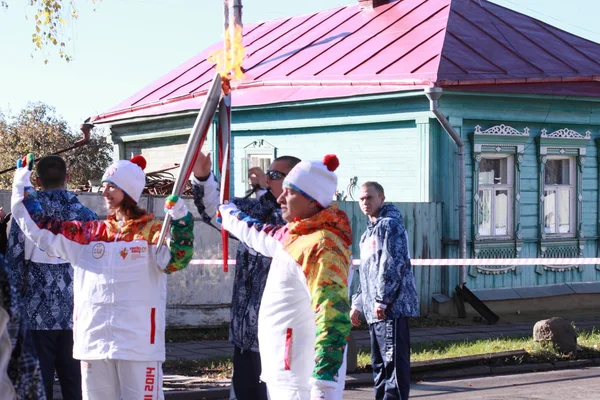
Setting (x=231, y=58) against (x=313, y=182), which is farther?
(x=231, y=58)

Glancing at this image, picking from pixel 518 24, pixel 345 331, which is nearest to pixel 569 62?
pixel 518 24

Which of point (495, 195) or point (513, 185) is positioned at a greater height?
point (513, 185)

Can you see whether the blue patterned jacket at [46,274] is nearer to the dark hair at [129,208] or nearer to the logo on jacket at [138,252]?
the dark hair at [129,208]

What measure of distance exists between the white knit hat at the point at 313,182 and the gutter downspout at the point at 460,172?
11.8m

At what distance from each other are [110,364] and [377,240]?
3093 millimetres

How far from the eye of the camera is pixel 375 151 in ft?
60.1

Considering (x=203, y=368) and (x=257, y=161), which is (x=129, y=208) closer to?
(x=203, y=368)

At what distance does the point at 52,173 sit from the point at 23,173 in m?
0.83

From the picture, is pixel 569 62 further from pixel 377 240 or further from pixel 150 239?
pixel 150 239

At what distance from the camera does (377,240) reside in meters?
8.00

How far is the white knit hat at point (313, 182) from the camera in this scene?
4867 millimetres

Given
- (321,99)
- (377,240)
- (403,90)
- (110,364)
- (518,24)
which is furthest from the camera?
(518,24)

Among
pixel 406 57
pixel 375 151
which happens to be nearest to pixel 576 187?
pixel 375 151

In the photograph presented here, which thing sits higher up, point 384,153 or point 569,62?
point 569,62
